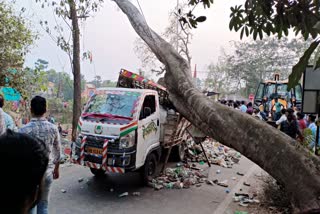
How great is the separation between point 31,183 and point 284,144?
51.6 inches

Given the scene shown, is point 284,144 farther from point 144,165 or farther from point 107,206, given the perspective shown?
point 144,165

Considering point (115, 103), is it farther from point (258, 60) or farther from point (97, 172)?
point (258, 60)

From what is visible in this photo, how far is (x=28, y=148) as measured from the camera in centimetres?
113

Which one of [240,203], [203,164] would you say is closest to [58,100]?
[203,164]

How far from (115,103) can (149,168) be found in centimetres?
168

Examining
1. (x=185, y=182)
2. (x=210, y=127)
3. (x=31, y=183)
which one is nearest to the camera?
(x=31, y=183)

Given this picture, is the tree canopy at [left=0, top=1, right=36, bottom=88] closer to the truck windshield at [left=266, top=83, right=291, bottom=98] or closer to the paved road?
the paved road

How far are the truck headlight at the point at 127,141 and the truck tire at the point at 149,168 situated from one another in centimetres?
82

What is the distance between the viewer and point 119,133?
5797 millimetres

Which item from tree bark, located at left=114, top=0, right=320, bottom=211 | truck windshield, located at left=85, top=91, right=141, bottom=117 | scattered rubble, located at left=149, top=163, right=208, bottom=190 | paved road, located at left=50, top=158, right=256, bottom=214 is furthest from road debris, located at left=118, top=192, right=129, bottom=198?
tree bark, located at left=114, top=0, right=320, bottom=211

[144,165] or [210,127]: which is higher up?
[210,127]

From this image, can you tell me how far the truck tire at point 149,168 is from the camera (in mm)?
6480

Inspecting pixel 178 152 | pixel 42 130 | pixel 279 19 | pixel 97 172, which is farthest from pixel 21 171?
pixel 178 152

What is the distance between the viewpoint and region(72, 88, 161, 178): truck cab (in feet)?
19.0
